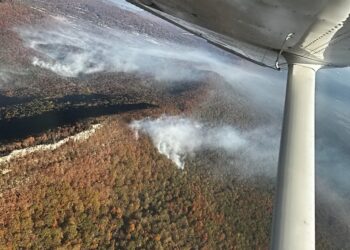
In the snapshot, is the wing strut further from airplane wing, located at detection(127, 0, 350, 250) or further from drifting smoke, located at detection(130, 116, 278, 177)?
drifting smoke, located at detection(130, 116, 278, 177)

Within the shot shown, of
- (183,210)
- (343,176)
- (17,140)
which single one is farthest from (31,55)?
(343,176)

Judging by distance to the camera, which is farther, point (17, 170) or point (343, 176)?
point (343, 176)

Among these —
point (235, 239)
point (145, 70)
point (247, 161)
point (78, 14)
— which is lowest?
point (235, 239)

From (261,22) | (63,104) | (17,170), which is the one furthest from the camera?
(63,104)

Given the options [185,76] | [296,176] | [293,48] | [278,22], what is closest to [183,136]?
[185,76]

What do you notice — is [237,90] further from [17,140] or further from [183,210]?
[17,140]

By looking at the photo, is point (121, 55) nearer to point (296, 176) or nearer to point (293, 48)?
point (293, 48)

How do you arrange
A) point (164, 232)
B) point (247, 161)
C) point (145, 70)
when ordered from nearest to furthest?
point (164, 232)
point (247, 161)
point (145, 70)

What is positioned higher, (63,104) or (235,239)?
(63,104)
